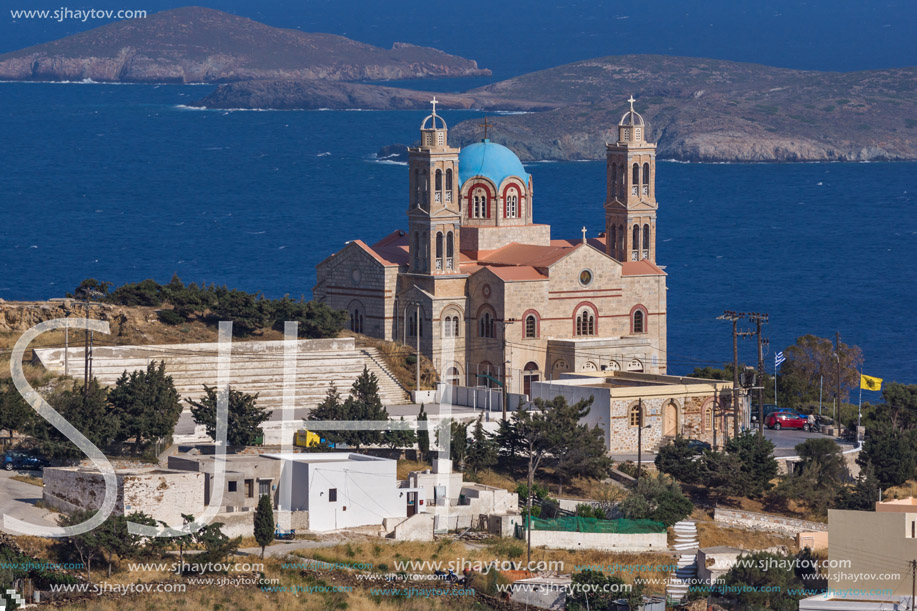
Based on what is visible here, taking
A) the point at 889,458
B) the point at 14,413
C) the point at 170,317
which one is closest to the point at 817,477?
the point at 889,458

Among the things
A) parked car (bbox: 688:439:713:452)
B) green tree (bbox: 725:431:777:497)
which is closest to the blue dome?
parked car (bbox: 688:439:713:452)

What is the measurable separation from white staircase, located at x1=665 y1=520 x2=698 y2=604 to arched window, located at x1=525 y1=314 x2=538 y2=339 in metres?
18.1

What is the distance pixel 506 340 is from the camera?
76312 mm

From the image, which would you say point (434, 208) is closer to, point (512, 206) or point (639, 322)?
point (512, 206)

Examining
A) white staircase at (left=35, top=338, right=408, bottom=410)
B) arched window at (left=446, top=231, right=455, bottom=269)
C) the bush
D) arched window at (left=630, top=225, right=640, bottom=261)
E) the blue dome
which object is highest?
the blue dome

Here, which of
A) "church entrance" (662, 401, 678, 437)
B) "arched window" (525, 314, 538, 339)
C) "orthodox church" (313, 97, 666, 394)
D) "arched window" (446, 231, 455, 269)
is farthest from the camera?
"arched window" (446, 231, 455, 269)

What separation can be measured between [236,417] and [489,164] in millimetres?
23969

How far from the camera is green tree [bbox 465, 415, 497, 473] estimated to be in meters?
62.9

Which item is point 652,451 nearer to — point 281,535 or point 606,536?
point 606,536

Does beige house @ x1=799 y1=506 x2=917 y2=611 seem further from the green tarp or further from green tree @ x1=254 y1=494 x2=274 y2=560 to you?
green tree @ x1=254 y1=494 x2=274 y2=560

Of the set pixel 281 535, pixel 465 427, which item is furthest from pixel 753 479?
pixel 281 535

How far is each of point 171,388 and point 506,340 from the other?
58.4 feet

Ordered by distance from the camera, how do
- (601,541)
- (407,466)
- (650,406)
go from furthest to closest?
(650,406)
(407,466)
(601,541)

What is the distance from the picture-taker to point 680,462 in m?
64.6
